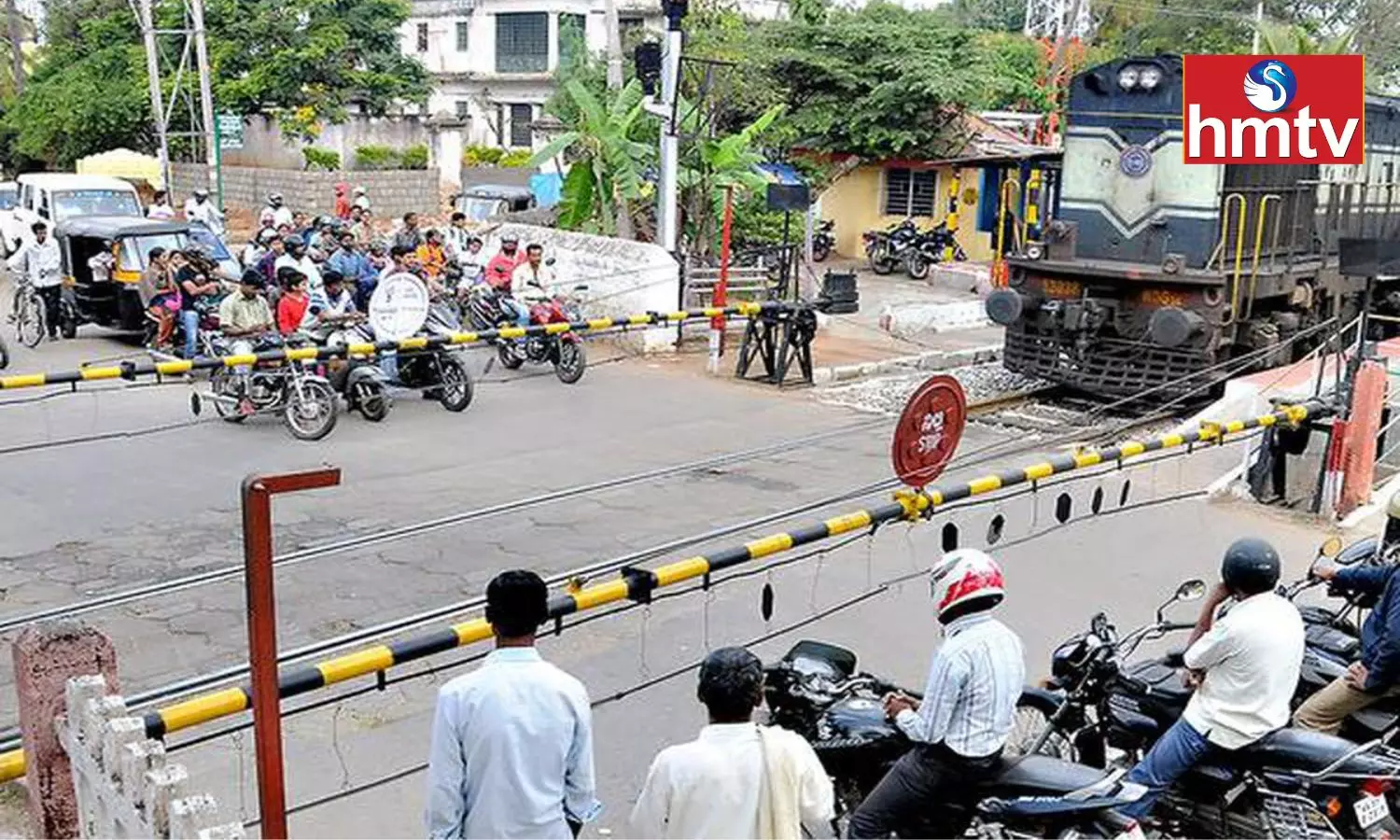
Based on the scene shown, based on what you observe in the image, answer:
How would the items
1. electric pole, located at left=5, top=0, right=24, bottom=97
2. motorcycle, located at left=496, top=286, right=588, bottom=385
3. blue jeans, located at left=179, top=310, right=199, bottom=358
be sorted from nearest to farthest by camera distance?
1. blue jeans, located at left=179, top=310, right=199, bottom=358
2. motorcycle, located at left=496, top=286, right=588, bottom=385
3. electric pole, located at left=5, top=0, right=24, bottom=97

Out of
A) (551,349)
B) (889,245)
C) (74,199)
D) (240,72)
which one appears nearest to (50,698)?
(551,349)

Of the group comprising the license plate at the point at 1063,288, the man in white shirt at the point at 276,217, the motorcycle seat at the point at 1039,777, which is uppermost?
the man in white shirt at the point at 276,217

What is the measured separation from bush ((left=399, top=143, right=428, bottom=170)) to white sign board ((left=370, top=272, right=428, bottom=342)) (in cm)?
2277

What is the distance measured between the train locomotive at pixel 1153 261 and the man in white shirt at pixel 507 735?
35.1ft

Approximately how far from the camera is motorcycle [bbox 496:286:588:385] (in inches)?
593

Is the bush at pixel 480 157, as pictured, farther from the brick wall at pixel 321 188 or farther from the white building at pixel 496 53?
the white building at pixel 496 53

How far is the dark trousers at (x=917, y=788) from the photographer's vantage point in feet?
14.6

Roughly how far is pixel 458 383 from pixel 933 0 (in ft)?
149

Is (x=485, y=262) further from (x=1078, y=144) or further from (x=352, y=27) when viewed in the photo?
(x=352, y=27)

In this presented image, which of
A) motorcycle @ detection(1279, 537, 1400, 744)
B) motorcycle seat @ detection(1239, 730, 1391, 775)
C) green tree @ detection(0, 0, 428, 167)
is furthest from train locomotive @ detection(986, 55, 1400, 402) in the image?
green tree @ detection(0, 0, 428, 167)

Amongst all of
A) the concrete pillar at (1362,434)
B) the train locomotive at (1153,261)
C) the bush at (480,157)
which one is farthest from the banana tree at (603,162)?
the bush at (480,157)

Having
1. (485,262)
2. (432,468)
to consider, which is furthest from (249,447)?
(485,262)

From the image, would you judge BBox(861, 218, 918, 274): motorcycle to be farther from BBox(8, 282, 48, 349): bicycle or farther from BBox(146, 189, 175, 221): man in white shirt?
BBox(8, 282, 48, 349): bicycle

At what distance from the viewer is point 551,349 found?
15.1 metres
